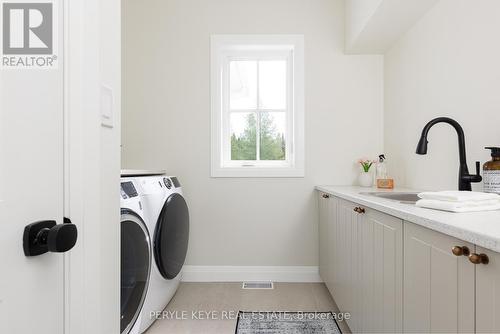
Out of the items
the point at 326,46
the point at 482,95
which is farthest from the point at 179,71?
the point at 482,95

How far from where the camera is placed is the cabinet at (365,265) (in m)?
1.11

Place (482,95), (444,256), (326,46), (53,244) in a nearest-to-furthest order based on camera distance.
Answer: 1. (53,244)
2. (444,256)
3. (482,95)
4. (326,46)

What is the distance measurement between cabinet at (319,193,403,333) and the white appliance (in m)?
1.05

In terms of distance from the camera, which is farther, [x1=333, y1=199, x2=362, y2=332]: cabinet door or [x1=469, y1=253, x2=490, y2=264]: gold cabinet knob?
[x1=333, y1=199, x2=362, y2=332]: cabinet door

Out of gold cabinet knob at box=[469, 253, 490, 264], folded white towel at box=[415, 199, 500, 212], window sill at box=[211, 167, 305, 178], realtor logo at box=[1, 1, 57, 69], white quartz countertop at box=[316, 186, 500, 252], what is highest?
realtor logo at box=[1, 1, 57, 69]

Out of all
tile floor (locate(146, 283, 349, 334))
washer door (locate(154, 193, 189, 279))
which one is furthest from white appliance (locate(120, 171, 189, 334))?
tile floor (locate(146, 283, 349, 334))

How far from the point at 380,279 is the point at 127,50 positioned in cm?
253

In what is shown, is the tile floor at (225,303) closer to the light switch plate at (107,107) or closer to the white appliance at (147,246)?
the white appliance at (147,246)

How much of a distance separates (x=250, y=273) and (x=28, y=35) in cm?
233

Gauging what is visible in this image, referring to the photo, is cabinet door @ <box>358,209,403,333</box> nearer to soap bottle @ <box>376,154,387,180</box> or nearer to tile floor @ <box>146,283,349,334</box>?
tile floor @ <box>146,283,349,334</box>

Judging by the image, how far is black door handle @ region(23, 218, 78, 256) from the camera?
545 millimetres

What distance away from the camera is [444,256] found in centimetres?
79

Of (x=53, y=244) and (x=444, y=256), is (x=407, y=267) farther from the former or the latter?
(x=53, y=244)

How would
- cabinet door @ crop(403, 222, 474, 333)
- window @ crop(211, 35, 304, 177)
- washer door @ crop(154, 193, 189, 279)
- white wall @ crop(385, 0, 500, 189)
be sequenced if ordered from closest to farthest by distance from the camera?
1. cabinet door @ crop(403, 222, 474, 333)
2. white wall @ crop(385, 0, 500, 189)
3. washer door @ crop(154, 193, 189, 279)
4. window @ crop(211, 35, 304, 177)
